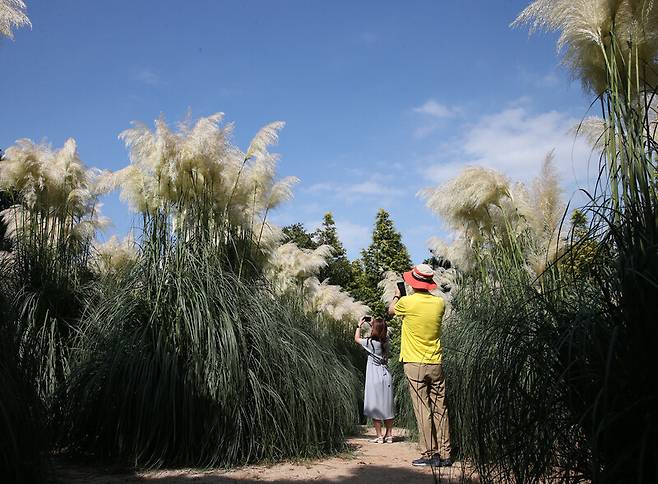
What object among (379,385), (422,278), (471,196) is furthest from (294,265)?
(422,278)

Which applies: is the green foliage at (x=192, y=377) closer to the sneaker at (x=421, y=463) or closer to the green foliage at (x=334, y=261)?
the sneaker at (x=421, y=463)

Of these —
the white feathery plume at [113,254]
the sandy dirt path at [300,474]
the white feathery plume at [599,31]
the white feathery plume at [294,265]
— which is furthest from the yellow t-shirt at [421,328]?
the white feathery plume at [294,265]

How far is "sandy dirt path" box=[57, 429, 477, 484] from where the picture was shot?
12.6 ft

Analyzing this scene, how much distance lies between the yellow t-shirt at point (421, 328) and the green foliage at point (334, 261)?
19892 mm

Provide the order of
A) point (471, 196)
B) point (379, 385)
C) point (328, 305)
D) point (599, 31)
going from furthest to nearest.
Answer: point (328, 305), point (379, 385), point (471, 196), point (599, 31)

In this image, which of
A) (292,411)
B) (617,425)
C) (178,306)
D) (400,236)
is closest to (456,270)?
(292,411)

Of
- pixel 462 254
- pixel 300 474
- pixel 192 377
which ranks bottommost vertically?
pixel 300 474

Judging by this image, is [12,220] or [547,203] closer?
[547,203]

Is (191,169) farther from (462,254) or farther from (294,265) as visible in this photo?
(294,265)

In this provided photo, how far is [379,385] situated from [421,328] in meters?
2.00

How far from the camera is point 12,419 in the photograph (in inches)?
105

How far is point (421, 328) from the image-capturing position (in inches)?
191

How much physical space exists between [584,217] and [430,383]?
2.29 m

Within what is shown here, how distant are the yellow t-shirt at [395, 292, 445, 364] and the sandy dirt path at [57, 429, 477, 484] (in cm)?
86
